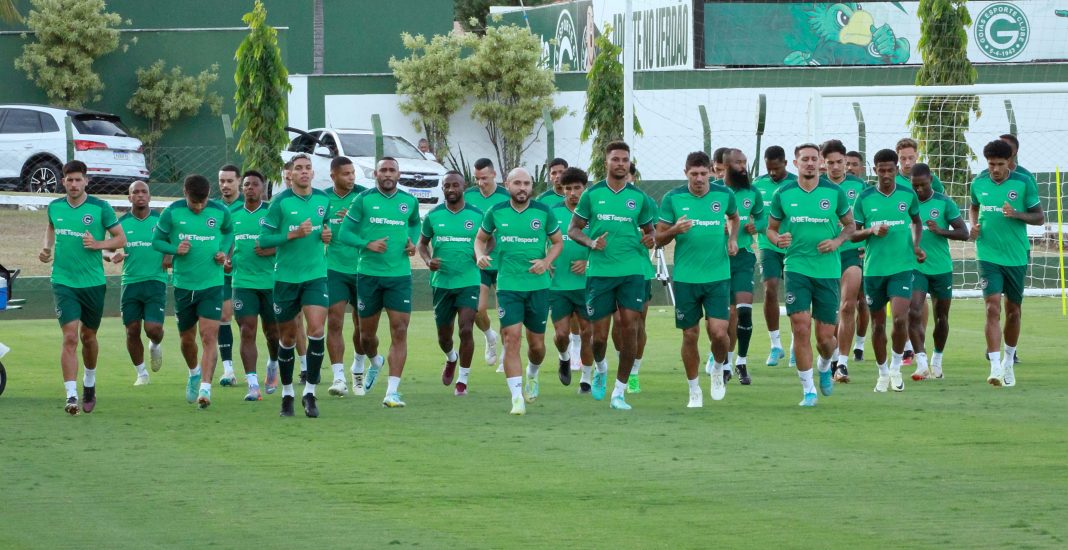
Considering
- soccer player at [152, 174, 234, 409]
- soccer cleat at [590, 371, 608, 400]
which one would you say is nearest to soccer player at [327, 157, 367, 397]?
soccer player at [152, 174, 234, 409]

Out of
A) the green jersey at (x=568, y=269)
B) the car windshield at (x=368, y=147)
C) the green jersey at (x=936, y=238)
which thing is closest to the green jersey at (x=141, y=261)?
the green jersey at (x=568, y=269)

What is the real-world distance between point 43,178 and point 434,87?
43.6 ft

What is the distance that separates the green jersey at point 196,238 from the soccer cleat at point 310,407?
173 centimetres

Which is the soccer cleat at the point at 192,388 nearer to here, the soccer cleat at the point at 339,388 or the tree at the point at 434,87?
the soccer cleat at the point at 339,388

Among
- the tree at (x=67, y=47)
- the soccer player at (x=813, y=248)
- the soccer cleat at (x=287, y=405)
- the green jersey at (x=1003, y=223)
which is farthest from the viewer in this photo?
the tree at (x=67, y=47)

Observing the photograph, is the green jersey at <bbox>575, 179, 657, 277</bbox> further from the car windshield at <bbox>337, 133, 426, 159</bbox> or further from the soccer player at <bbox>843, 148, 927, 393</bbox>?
the car windshield at <bbox>337, 133, 426, 159</bbox>

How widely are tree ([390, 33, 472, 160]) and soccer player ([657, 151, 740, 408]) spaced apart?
27802mm

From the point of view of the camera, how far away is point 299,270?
12.9 metres

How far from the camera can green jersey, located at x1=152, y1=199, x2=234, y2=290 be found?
13.6 meters

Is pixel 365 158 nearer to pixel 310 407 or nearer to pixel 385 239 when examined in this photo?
pixel 385 239

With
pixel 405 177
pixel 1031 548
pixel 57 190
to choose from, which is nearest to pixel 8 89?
pixel 57 190

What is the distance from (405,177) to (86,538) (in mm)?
23440

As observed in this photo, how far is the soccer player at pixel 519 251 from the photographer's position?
1288 cm

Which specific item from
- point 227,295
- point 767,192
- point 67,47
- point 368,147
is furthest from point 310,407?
point 67,47
